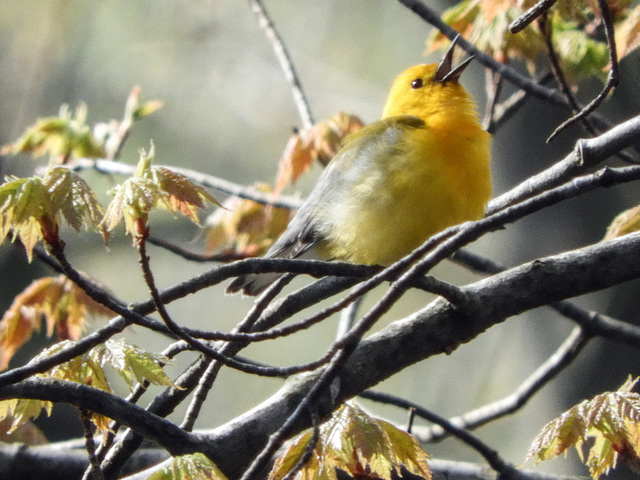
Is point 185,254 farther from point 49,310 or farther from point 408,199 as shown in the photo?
point 408,199

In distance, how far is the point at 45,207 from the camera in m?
1.41

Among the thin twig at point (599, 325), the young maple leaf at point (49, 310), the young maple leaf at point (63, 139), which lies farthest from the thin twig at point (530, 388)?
the young maple leaf at point (63, 139)

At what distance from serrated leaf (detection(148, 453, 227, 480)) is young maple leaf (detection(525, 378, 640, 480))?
0.69 m

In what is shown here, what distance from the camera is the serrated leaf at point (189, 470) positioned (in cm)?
135

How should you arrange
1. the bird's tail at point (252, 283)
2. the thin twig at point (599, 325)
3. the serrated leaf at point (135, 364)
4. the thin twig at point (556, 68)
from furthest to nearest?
the thin twig at point (599, 325), the bird's tail at point (252, 283), the thin twig at point (556, 68), the serrated leaf at point (135, 364)

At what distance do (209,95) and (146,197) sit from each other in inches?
294

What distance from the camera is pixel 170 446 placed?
4.96 ft

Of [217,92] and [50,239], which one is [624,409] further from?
[217,92]

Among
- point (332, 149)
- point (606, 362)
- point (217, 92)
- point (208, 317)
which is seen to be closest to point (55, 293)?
point (332, 149)

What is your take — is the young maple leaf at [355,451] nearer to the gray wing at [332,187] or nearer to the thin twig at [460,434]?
the thin twig at [460,434]

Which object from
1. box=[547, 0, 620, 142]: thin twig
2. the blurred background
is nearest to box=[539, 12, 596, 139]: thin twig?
box=[547, 0, 620, 142]: thin twig

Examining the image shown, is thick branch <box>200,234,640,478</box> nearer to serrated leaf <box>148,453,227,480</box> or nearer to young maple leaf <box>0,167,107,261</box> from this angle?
serrated leaf <box>148,453,227,480</box>

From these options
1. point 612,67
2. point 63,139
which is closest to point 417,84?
point 612,67

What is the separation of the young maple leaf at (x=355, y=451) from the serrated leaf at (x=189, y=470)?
0.39 ft
